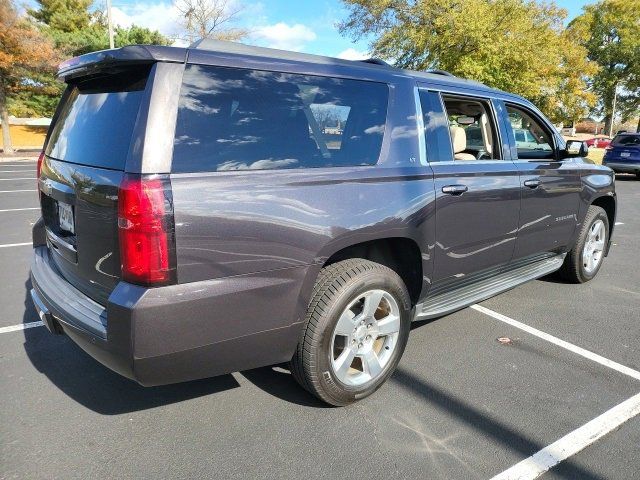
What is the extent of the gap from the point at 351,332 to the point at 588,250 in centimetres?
349

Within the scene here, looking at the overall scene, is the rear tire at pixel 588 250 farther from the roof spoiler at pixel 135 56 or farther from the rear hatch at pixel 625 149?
the rear hatch at pixel 625 149

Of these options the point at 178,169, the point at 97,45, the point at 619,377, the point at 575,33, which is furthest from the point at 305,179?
the point at 575,33

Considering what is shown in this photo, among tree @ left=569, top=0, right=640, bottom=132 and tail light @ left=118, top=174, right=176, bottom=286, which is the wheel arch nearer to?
tail light @ left=118, top=174, right=176, bottom=286

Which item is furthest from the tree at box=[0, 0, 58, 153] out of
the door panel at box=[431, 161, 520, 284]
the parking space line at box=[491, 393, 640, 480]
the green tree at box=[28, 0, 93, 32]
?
the parking space line at box=[491, 393, 640, 480]

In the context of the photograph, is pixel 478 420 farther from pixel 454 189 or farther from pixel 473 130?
pixel 473 130

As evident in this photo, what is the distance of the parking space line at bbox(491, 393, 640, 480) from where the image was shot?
2.29 metres

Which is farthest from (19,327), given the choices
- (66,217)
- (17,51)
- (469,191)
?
(17,51)

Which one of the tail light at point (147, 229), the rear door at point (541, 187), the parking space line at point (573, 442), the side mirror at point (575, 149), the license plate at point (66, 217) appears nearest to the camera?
the tail light at point (147, 229)

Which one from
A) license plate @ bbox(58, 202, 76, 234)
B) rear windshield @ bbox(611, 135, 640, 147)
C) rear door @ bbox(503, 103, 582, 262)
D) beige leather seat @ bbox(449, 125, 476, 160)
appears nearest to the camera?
license plate @ bbox(58, 202, 76, 234)

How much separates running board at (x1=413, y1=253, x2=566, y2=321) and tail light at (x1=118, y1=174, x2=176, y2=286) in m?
1.75

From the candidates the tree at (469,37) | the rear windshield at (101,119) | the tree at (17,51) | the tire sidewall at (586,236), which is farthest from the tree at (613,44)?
the rear windshield at (101,119)

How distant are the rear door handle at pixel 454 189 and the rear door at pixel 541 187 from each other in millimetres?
840

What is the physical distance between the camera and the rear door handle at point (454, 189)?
306cm

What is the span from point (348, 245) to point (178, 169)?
961mm
